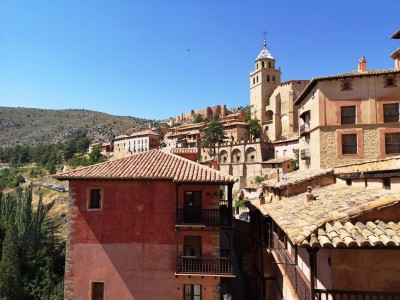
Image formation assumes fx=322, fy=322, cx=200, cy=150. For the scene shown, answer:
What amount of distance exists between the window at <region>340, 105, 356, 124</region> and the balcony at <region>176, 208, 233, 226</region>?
12.2 m

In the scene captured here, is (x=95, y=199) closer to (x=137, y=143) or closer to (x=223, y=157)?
(x=223, y=157)

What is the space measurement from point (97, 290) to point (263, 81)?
78894 mm

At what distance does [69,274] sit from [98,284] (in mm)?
1467

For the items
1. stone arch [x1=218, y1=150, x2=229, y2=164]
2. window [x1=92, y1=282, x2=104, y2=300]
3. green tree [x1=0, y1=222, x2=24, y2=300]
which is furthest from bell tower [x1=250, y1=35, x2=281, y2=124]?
window [x1=92, y1=282, x2=104, y2=300]

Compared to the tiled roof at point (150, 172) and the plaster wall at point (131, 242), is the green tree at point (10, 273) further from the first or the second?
the tiled roof at point (150, 172)

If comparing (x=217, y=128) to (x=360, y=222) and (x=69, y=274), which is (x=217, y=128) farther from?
(x=360, y=222)

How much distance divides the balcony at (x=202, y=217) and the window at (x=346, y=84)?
514 inches

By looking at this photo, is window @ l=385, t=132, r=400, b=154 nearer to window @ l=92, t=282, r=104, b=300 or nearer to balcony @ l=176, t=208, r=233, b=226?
balcony @ l=176, t=208, r=233, b=226

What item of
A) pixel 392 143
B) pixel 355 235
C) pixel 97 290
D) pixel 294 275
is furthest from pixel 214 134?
pixel 355 235

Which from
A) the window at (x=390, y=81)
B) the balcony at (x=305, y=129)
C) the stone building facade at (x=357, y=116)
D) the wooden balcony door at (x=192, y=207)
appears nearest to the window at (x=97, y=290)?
the wooden balcony door at (x=192, y=207)

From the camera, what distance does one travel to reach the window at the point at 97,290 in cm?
1550

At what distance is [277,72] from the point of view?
288 feet

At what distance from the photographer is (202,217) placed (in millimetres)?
15500

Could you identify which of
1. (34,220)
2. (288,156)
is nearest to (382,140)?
(34,220)
